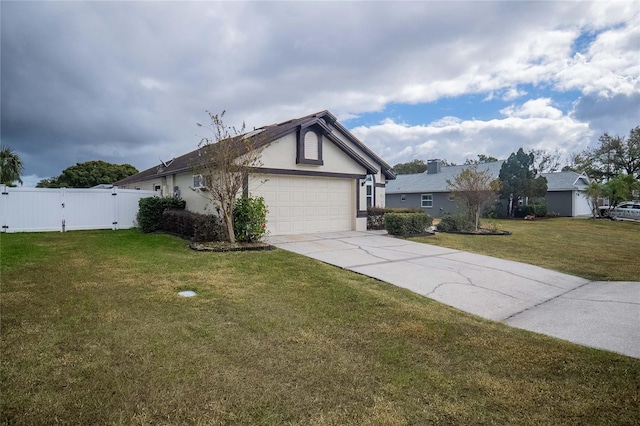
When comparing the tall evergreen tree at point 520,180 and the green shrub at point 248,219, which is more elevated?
the tall evergreen tree at point 520,180

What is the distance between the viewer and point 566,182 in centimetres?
3094

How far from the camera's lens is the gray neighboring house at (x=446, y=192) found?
100.0 feet

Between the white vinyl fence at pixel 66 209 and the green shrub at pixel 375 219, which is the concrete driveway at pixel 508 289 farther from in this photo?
the white vinyl fence at pixel 66 209

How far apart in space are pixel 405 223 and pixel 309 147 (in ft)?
15.3

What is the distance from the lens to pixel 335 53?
12.2m

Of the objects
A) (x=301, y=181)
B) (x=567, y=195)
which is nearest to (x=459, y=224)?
(x=301, y=181)

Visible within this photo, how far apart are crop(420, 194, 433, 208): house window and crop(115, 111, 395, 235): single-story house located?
17.9 m

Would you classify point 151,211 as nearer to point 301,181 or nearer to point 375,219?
point 301,181

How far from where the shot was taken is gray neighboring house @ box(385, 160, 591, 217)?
30469mm

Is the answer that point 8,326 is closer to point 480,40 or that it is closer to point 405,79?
point 480,40

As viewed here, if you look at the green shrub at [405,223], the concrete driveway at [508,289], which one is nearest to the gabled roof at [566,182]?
the green shrub at [405,223]

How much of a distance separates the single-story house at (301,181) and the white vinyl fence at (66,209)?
1.92 m

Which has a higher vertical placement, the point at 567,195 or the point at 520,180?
the point at 520,180

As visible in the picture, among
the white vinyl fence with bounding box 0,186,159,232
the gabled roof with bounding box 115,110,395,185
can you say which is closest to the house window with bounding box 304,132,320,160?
the gabled roof with bounding box 115,110,395,185
